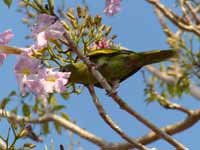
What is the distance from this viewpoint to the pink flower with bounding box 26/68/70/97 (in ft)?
5.75

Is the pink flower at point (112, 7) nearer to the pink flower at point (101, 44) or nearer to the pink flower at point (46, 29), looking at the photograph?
the pink flower at point (101, 44)

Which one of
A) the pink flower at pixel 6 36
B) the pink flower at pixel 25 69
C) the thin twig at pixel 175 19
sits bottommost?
the pink flower at pixel 25 69

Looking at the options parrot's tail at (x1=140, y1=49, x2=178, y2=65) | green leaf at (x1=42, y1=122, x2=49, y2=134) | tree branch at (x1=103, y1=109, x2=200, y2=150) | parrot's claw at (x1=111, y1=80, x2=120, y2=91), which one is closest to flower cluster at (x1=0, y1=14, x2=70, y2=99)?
parrot's claw at (x1=111, y1=80, x2=120, y2=91)

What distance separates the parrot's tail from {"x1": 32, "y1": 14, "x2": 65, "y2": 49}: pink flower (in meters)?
0.52

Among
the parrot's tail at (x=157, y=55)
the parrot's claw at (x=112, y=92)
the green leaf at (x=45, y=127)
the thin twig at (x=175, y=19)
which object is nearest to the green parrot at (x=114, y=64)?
the parrot's tail at (x=157, y=55)

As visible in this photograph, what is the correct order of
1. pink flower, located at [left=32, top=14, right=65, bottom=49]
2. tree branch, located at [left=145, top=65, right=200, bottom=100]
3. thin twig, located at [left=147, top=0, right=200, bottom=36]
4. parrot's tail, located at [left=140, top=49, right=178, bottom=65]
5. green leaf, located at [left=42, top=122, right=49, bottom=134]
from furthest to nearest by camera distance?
tree branch, located at [left=145, top=65, right=200, bottom=100]
green leaf, located at [left=42, top=122, right=49, bottom=134]
thin twig, located at [left=147, top=0, right=200, bottom=36]
parrot's tail, located at [left=140, top=49, right=178, bottom=65]
pink flower, located at [left=32, top=14, right=65, bottom=49]

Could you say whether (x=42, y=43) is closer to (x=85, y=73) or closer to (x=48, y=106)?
(x=85, y=73)

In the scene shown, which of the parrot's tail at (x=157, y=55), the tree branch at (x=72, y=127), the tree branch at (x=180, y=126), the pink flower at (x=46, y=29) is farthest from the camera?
the tree branch at (x=72, y=127)

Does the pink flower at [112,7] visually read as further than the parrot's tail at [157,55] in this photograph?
Yes

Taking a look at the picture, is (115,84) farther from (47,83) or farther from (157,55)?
(47,83)

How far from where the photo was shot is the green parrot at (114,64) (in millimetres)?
2082

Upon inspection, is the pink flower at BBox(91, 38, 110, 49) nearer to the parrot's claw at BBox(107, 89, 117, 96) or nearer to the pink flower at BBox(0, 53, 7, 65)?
the parrot's claw at BBox(107, 89, 117, 96)

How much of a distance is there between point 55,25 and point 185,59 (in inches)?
75.4

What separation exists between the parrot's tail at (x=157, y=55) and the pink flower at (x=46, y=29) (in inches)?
20.4
